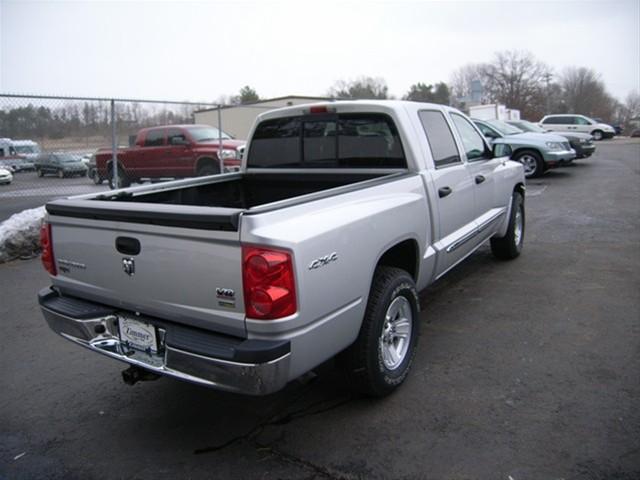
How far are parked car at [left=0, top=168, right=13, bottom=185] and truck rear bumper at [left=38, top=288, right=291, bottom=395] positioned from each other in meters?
5.60

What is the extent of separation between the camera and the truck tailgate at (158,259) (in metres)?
2.50

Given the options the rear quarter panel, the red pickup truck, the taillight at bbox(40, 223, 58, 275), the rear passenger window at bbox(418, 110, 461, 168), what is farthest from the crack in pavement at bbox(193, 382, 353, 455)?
the red pickup truck

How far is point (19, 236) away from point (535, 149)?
1244 centimetres

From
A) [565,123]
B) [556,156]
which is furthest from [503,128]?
[565,123]

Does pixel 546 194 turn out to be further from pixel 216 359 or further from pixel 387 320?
pixel 216 359

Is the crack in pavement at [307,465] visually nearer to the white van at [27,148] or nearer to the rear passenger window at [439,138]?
the rear passenger window at [439,138]

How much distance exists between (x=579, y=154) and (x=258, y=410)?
685 inches

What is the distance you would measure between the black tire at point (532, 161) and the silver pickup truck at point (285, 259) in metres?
10.8

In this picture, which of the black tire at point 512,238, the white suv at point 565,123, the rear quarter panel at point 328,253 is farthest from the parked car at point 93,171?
the white suv at point 565,123

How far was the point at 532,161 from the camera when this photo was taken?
14461mm

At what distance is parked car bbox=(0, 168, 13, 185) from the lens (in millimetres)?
7594

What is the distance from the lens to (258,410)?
3.36 metres

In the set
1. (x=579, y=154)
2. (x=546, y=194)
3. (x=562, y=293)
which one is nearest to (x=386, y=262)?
(x=562, y=293)

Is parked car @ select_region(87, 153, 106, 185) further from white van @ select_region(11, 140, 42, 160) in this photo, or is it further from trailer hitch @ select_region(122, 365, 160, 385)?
trailer hitch @ select_region(122, 365, 160, 385)
